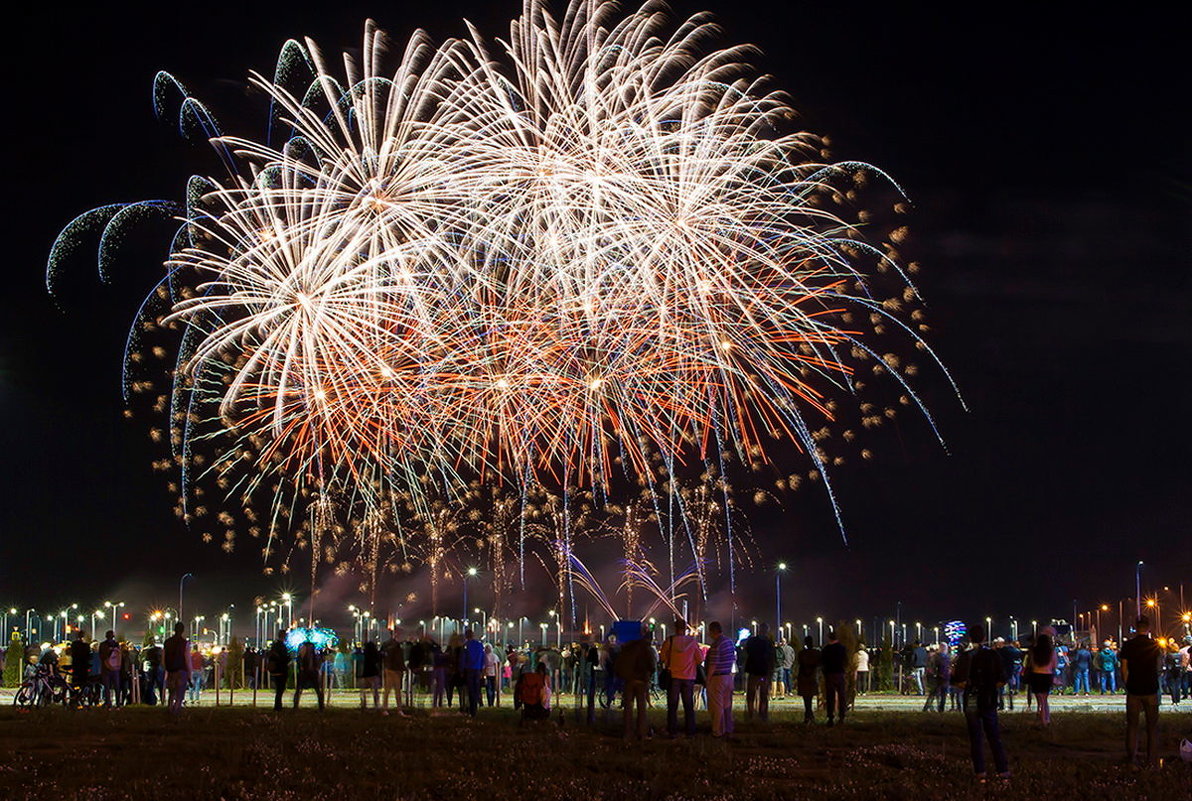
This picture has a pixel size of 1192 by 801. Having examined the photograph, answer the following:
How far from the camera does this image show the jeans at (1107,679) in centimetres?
4225

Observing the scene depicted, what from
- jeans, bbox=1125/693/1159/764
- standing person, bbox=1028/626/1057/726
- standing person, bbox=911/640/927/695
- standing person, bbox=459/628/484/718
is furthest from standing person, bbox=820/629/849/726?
standing person, bbox=911/640/927/695

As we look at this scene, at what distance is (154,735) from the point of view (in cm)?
2177

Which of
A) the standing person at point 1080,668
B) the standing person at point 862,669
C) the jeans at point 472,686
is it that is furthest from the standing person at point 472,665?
the standing person at point 1080,668

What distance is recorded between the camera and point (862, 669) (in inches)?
1391

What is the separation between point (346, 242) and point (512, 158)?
411cm

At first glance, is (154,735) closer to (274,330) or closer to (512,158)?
(274,330)

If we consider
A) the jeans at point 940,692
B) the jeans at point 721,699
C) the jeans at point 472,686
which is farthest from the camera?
the jeans at point 940,692

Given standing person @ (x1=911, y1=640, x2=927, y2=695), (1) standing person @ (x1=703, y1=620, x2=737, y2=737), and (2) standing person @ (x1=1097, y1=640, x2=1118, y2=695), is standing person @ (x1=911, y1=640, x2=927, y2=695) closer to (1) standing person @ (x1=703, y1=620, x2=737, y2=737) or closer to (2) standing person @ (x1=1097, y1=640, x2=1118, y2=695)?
(2) standing person @ (x1=1097, y1=640, x2=1118, y2=695)

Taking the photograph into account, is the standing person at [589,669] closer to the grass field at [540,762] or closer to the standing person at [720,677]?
the grass field at [540,762]

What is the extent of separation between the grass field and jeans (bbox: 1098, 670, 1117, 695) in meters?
19.5

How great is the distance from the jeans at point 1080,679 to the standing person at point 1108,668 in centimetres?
69

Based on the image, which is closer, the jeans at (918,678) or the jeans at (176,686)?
the jeans at (176,686)

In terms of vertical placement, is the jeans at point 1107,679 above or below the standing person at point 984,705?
below

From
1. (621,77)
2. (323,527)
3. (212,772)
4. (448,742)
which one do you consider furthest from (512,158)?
(323,527)
